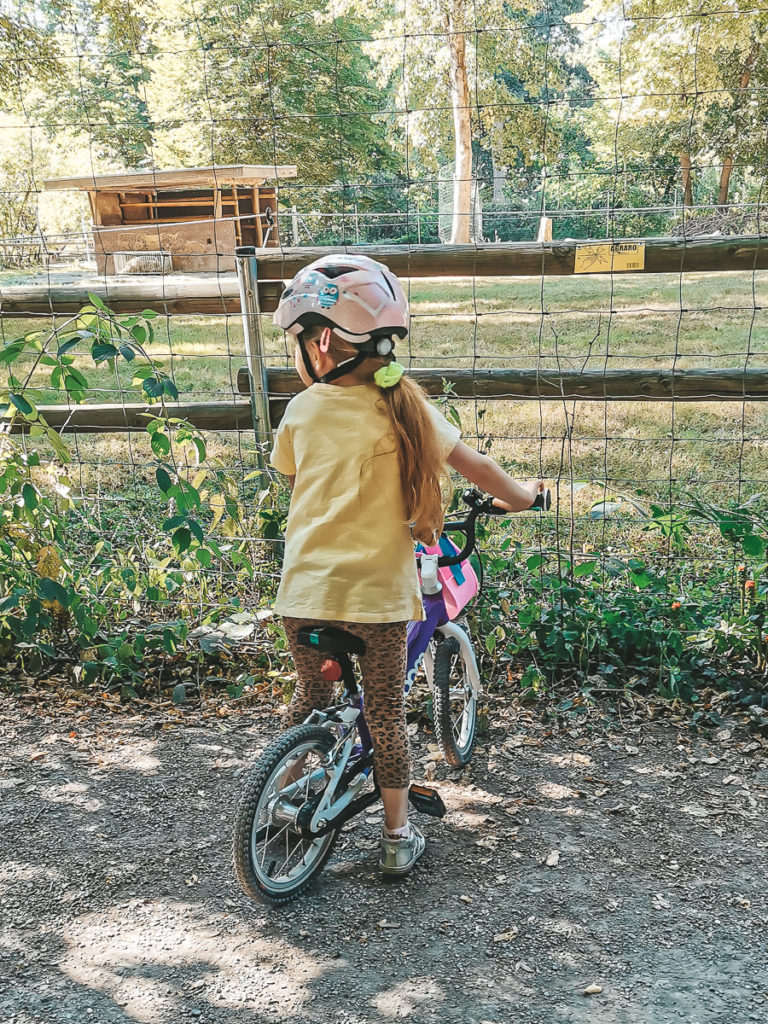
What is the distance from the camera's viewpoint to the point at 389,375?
2.41m

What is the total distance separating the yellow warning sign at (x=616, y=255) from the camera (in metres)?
4.07

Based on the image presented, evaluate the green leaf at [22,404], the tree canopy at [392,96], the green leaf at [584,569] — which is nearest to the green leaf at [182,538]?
the green leaf at [22,404]

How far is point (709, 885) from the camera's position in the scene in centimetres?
280

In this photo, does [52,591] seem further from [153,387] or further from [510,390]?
[510,390]

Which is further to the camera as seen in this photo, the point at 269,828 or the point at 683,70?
the point at 683,70

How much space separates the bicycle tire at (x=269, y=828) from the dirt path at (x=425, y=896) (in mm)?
78

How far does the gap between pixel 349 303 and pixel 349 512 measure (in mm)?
548

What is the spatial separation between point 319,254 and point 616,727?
8.28 feet

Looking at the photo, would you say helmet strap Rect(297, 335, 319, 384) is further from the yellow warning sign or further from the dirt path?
the yellow warning sign

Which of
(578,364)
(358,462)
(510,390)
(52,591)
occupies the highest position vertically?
(358,462)

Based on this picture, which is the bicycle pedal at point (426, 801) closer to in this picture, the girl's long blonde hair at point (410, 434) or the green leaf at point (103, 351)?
the girl's long blonde hair at point (410, 434)

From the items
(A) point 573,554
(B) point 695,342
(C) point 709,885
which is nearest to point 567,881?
(C) point 709,885

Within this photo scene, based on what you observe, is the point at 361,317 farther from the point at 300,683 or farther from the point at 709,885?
the point at 709,885

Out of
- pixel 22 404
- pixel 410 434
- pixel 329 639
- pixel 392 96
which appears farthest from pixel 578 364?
pixel 392 96
